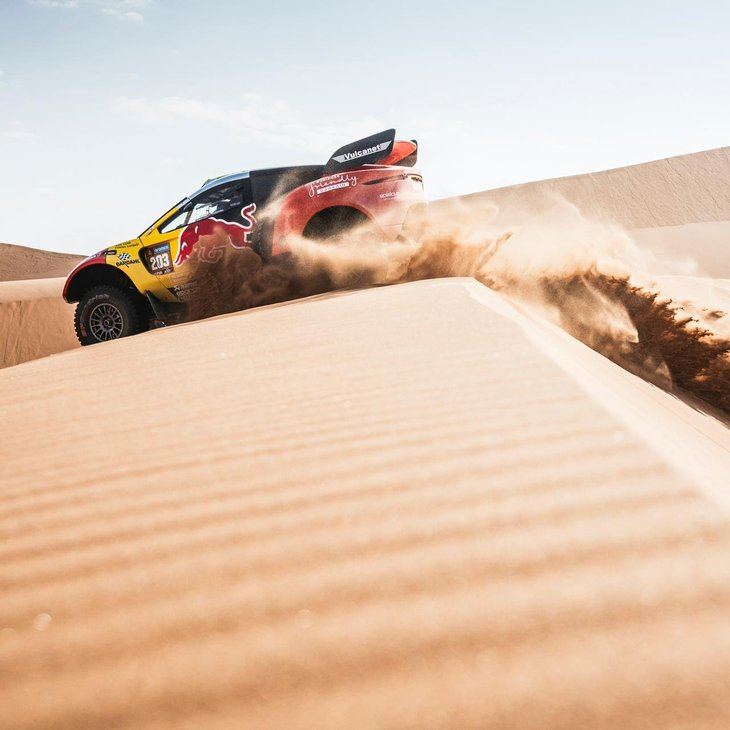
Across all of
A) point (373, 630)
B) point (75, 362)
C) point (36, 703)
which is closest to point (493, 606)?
point (373, 630)

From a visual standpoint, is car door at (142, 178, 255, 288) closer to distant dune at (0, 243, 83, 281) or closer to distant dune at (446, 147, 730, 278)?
distant dune at (446, 147, 730, 278)

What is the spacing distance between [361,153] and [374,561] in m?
5.70

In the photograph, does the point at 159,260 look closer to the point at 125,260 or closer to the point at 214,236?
the point at 125,260

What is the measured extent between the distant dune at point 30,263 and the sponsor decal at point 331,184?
39573 millimetres

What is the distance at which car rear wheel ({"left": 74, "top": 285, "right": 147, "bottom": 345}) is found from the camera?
702 cm

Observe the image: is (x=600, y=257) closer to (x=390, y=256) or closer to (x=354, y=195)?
(x=390, y=256)

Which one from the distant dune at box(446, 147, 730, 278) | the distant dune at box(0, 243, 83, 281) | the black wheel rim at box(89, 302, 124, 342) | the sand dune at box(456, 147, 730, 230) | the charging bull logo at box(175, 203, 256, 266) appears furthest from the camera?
the sand dune at box(456, 147, 730, 230)

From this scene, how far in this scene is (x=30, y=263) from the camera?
42312mm

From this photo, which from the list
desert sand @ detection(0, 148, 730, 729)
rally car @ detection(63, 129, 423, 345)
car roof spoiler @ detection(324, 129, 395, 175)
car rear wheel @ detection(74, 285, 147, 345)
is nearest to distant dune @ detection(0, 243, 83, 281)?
car rear wheel @ detection(74, 285, 147, 345)

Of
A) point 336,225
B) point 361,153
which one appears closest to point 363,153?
point 361,153

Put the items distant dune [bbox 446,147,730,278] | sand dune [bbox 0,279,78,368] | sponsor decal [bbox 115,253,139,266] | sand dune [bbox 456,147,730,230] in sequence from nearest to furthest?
sponsor decal [bbox 115,253,139,266]
sand dune [bbox 0,279,78,368]
distant dune [bbox 446,147,730,278]
sand dune [bbox 456,147,730,230]

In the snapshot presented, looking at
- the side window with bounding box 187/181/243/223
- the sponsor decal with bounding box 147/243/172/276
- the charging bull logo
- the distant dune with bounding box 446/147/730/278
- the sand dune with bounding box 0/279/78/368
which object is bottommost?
the sand dune with bounding box 0/279/78/368

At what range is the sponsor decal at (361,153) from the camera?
6082mm

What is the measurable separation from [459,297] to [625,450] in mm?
Answer: 2171
